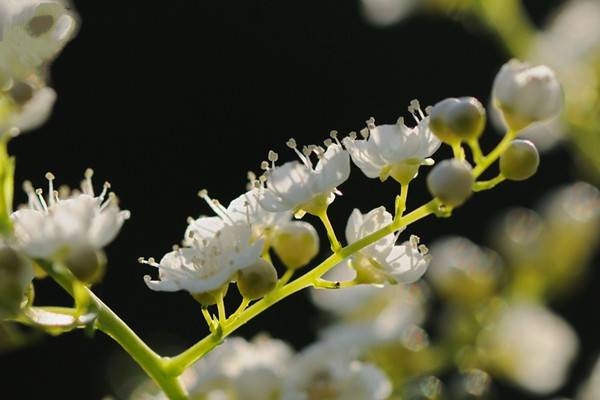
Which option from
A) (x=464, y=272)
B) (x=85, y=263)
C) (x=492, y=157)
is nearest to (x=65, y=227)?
(x=85, y=263)

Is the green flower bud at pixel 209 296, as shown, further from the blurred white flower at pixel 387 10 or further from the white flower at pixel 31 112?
the blurred white flower at pixel 387 10

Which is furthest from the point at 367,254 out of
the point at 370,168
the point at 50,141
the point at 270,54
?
the point at 270,54

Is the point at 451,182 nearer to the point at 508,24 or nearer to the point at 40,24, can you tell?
the point at 40,24

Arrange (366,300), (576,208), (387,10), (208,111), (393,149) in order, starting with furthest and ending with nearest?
(208,111), (387,10), (576,208), (366,300), (393,149)

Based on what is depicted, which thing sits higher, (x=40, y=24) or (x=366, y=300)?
(x=40, y=24)

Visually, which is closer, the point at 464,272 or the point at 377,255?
the point at 377,255

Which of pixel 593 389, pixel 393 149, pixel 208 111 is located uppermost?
pixel 393 149

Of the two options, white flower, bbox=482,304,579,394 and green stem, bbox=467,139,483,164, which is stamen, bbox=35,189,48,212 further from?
white flower, bbox=482,304,579,394

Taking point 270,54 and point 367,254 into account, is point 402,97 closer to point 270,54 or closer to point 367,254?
point 270,54

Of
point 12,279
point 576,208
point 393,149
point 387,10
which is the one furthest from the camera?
point 387,10
